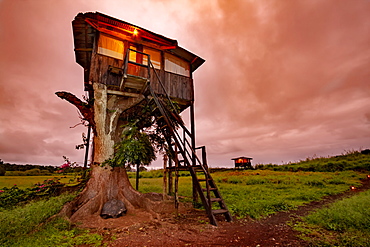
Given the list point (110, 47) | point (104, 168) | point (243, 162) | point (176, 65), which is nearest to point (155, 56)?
point (176, 65)

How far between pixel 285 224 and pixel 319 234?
1.37 meters

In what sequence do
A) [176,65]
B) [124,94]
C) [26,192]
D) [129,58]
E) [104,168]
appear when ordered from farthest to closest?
1. [176,65]
2. [129,58]
3. [124,94]
4. [104,168]
5. [26,192]

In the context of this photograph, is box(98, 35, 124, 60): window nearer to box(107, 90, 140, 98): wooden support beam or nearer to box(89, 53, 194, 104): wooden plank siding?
box(89, 53, 194, 104): wooden plank siding

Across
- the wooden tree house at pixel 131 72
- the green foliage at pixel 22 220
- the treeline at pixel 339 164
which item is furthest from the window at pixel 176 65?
the treeline at pixel 339 164

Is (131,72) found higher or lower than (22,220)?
higher

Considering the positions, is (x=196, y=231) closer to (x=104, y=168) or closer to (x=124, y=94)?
(x=104, y=168)

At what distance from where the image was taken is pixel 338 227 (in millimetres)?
5758

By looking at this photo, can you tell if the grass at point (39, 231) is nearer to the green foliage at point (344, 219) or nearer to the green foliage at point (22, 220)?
the green foliage at point (22, 220)

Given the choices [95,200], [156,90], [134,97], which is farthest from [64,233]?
[156,90]

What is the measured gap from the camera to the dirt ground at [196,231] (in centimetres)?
518

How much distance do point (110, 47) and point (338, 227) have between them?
13.1 m

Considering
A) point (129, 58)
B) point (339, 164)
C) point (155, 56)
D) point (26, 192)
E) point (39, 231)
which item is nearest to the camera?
point (39, 231)

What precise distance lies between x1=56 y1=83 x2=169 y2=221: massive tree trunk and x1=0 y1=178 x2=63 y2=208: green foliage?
1.93 m

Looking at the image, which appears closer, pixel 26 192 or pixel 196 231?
pixel 196 231
